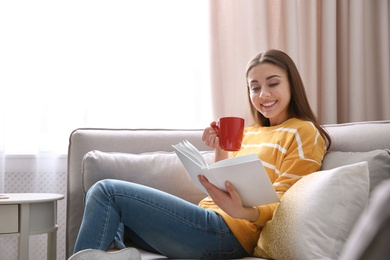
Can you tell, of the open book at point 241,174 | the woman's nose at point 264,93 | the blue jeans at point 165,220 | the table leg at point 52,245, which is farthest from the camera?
the table leg at point 52,245

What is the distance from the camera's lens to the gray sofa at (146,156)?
1.60 m

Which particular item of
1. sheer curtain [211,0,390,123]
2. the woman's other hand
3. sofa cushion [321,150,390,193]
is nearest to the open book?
the woman's other hand

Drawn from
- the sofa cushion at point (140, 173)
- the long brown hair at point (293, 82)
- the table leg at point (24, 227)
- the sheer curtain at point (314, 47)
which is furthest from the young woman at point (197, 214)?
the sheer curtain at point (314, 47)

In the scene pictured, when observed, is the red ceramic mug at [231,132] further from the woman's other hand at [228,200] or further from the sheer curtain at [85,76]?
the sheer curtain at [85,76]

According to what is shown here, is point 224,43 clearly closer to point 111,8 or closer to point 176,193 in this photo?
point 111,8

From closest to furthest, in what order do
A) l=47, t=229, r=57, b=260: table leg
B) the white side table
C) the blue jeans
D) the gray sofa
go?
the blue jeans
the gray sofa
the white side table
l=47, t=229, r=57, b=260: table leg

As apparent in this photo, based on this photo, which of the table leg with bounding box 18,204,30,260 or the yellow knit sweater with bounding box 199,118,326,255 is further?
the table leg with bounding box 18,204,30,260

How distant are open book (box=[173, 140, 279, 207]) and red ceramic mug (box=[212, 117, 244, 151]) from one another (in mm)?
171

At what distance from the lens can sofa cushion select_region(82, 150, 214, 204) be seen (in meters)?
1.89

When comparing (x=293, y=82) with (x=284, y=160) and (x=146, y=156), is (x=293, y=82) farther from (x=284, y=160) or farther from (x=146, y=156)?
(x=146, y=156)

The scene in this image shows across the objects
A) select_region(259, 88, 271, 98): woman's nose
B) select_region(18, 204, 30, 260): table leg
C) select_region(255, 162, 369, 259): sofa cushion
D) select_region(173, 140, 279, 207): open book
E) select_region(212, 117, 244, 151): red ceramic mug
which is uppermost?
select_region(259, 88, 271, 98): woman's nose

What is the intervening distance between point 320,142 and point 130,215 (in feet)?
2.12

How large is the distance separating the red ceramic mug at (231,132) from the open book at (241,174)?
0.17m

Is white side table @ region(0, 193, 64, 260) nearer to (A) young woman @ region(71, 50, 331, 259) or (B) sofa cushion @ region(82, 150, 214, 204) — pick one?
(B) sofa cushion @ region(82, 150, 214, 204)
